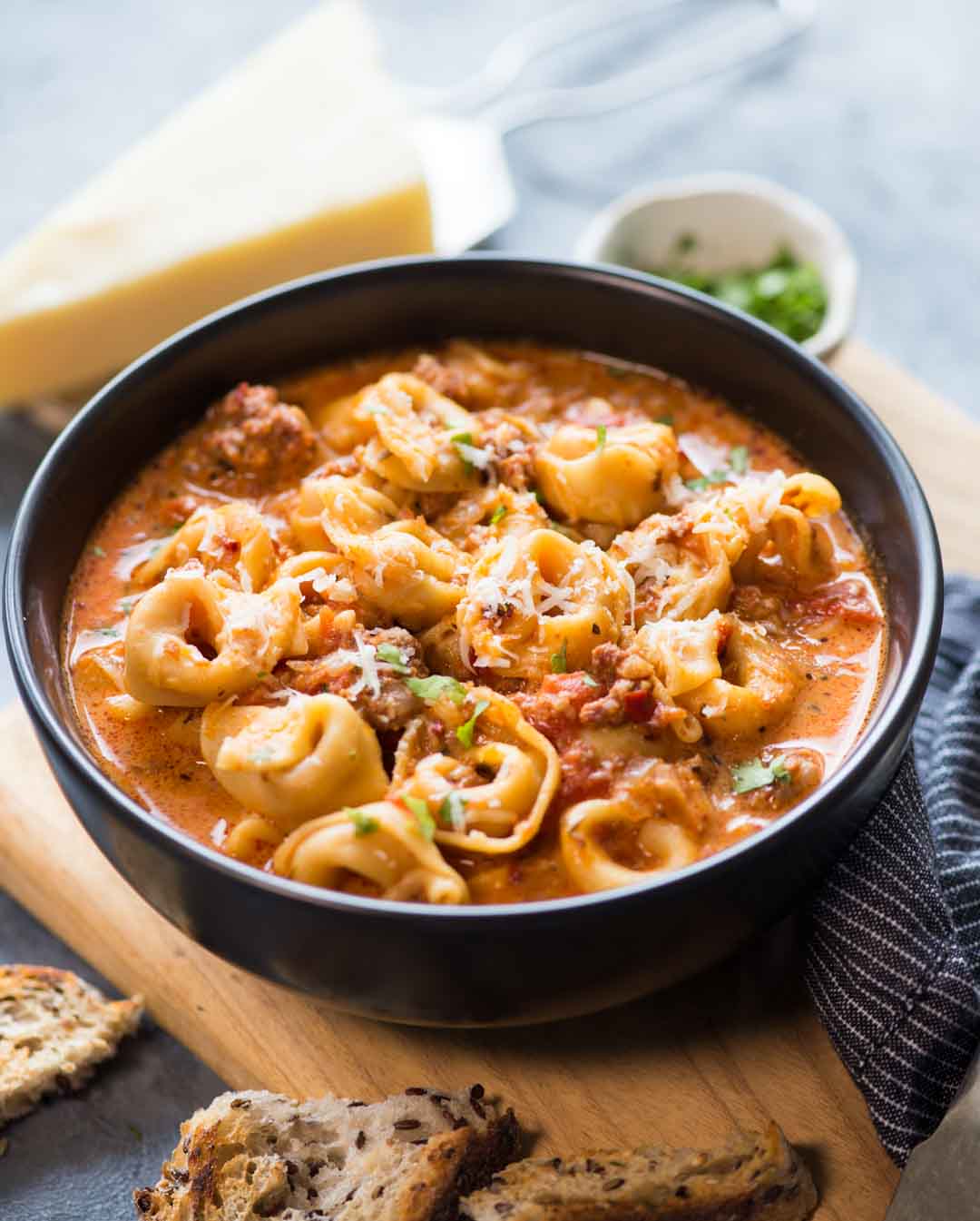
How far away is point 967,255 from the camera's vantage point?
7.52 meters

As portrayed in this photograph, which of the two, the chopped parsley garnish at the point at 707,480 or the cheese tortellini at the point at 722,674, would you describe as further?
the chopped parsley garnish at the point at 707,480

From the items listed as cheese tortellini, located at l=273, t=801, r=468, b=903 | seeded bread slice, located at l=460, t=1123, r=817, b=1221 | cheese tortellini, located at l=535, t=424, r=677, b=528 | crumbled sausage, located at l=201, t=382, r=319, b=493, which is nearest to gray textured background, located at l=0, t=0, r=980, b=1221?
crumbled sausage, located at l=201, t=382, r=319, b=493

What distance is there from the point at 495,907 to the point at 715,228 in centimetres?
423

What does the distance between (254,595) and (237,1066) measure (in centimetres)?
134

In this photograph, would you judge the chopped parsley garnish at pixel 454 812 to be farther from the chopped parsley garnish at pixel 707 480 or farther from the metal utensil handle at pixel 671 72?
the metal utensil handle at pixel 671 72

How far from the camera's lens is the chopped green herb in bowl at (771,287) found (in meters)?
6.54

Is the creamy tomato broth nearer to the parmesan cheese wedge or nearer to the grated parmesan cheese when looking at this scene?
the grated parmesan cheese

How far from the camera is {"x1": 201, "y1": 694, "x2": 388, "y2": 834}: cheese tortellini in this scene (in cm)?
391

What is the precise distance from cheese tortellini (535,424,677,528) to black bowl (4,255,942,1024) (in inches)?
24.2

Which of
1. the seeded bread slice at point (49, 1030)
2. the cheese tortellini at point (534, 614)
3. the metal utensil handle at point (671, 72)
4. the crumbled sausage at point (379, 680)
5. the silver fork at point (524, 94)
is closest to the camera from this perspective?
the crumbled sausage at point (379, 680)

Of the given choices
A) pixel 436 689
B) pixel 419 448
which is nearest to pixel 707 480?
pixel 419 448

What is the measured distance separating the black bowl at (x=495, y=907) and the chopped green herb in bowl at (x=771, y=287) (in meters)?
1.29

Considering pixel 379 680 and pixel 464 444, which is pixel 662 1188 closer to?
pixel 379 680

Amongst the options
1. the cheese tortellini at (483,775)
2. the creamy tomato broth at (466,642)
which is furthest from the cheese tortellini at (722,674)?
the cheese tortellini at (483,775)
